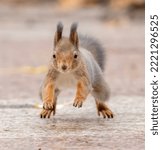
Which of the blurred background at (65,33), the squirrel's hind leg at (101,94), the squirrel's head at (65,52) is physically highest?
the blurred background at (65,33)

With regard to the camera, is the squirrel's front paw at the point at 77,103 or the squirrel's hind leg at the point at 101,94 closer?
the squirrel's front paw at the point at 77,103

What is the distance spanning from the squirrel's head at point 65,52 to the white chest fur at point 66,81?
135 millimetres

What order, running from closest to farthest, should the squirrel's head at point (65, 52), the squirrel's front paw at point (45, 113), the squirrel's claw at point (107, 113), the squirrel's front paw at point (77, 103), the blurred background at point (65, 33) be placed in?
the squirrel's head at point (65, 52)
the squirrel's front paw at point (77, 103)
the squirrel's front paw at point (45, 113)
the squirrel's claw at point (107, 113)
the blurred background at point (65, 33)

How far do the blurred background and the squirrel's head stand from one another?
141cm

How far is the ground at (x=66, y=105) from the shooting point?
5.20 m

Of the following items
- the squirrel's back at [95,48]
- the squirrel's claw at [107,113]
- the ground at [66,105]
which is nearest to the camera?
the ground at [66,105]

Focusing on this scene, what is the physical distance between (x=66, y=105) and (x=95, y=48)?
738 millimetres

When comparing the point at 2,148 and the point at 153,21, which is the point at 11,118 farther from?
the point at 153,21

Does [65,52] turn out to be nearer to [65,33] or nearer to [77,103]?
[77,103]

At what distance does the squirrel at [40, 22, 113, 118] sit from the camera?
18.0ft

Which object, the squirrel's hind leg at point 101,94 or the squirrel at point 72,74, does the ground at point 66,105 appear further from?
the squirrel at point 72,74

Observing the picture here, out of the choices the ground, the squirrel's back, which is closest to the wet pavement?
the ground

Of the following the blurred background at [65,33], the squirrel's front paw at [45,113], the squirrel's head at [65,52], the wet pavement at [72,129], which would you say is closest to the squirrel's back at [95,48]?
the blurred background at [65,33]

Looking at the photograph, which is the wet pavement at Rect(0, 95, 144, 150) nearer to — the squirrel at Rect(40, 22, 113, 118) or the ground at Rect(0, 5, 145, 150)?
the ground at Rect(0, 5, 145, 150)
